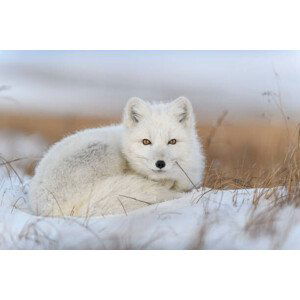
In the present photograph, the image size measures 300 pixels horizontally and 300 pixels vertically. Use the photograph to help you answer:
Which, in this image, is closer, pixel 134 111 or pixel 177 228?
pixel 177 228

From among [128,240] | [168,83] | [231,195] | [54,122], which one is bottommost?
[128,240]

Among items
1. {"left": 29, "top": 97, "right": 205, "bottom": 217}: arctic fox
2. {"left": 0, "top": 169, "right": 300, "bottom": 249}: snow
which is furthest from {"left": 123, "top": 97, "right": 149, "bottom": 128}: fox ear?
{"left": 0, "top": 169, "right": 300, "bottom": 249}: snow

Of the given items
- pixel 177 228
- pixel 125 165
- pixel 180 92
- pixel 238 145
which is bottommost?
pixel 177 228

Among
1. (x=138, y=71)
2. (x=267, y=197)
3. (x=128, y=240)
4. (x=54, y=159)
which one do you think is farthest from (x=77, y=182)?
(x=267, y=197)

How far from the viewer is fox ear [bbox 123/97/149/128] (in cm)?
391

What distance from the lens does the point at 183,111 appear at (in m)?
3.96

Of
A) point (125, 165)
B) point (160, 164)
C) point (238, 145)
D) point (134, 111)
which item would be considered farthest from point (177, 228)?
point (134, 111)

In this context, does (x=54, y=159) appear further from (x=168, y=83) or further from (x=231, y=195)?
(x=231, y=195)

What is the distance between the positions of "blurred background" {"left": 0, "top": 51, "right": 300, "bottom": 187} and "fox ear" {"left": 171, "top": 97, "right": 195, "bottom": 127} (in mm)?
50

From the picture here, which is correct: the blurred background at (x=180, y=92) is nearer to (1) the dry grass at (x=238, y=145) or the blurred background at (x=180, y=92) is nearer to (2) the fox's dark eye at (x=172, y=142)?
(1) the dry grass at (x=238, y=145)

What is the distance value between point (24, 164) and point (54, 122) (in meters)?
0.35

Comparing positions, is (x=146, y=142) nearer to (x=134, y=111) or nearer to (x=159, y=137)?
(x=159, y=137)

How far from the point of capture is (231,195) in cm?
392

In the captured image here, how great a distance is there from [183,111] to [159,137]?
24 centimetres
